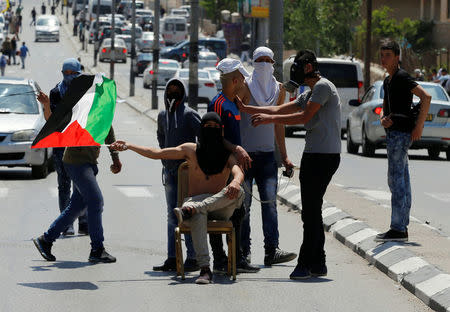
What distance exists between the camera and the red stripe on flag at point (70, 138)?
1143 cm

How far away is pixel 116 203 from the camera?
55.4 ft

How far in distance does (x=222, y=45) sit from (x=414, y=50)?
18276 mm

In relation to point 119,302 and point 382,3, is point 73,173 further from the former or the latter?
point 382,3

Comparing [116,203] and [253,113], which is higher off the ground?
[253,113]

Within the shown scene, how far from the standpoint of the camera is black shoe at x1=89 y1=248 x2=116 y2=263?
38.1 ft

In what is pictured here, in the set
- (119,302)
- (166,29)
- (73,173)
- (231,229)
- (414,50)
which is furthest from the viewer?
(166,29)

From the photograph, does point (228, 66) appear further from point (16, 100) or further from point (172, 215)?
point (16, 100)

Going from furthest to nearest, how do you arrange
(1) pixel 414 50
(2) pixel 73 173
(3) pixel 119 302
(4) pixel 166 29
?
(4) pixel 166 29 < (1) pixel 414 50 < (2) pixel 73 173 < (3) pixel 119 302

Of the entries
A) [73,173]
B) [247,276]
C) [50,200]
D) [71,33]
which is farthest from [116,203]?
[71,33]

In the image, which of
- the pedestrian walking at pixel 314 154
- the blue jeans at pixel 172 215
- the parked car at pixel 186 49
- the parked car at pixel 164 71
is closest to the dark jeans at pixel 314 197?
the pedestrian walking at pixel 314 154

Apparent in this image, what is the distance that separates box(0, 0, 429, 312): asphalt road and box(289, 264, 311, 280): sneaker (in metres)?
0.07

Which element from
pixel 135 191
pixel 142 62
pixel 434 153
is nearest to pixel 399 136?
pixel 135 191

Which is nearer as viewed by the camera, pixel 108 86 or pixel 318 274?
pixel 318 274

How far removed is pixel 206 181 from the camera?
10680 millimetres
